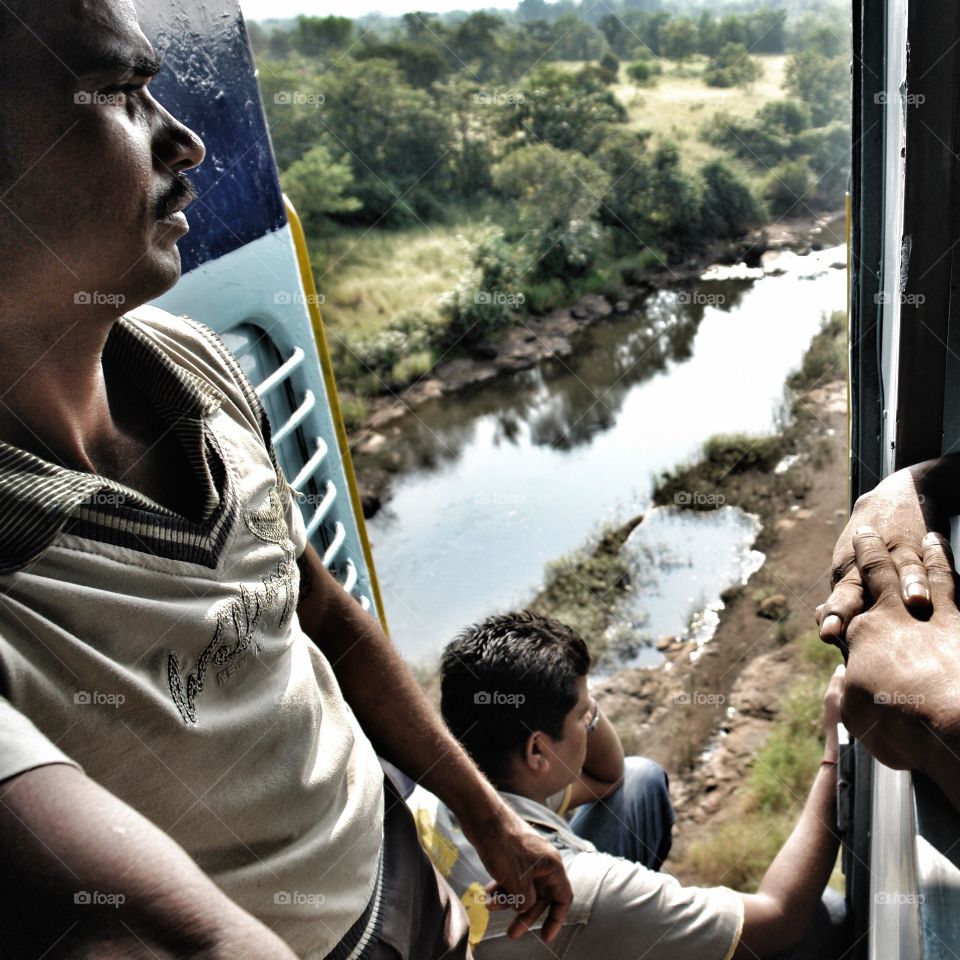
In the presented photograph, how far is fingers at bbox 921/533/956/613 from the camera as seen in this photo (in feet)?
4.00

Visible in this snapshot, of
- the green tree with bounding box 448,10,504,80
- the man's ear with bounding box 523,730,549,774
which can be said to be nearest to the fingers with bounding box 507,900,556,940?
the man's ear with bounding box 523,730,549,774

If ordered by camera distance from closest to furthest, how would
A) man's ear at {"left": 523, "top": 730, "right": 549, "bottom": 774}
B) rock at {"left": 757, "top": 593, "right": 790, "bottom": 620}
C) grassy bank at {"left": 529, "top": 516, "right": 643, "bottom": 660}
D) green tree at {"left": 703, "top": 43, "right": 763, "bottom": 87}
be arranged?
man's ear at {"left": 523, "top": 730, "right": 549, "bottom": 774} → rock at {"left": 757, "top": 593, "right": 790, "bottom": 620} → grassy bank at {"left": 529, "top": 516, "right": 643, "bottom": 660} → green tree at {"left": 703, "top": 43, "right": 763, "bottom": 87}

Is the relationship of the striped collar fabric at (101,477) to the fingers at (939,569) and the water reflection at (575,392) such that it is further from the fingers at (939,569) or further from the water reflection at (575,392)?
the water reflection at (575,392)

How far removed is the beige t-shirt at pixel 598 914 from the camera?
180 cm

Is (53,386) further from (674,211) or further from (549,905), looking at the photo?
(674,211)

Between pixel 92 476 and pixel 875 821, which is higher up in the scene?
pixel 92 476

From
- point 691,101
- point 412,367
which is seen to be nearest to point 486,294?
point 412,367

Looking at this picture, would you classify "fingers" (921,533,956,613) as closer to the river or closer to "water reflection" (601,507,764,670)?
"water reflection" (601,507,764,670)

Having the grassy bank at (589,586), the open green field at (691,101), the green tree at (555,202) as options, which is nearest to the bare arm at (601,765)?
the grassy bank at (589,586)

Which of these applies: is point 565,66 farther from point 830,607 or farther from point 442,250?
point 830,607

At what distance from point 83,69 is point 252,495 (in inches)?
21.5

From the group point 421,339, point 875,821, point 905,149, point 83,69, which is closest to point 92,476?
point 83,69

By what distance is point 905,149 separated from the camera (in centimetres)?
142

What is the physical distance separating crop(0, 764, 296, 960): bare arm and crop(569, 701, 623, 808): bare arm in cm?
163
